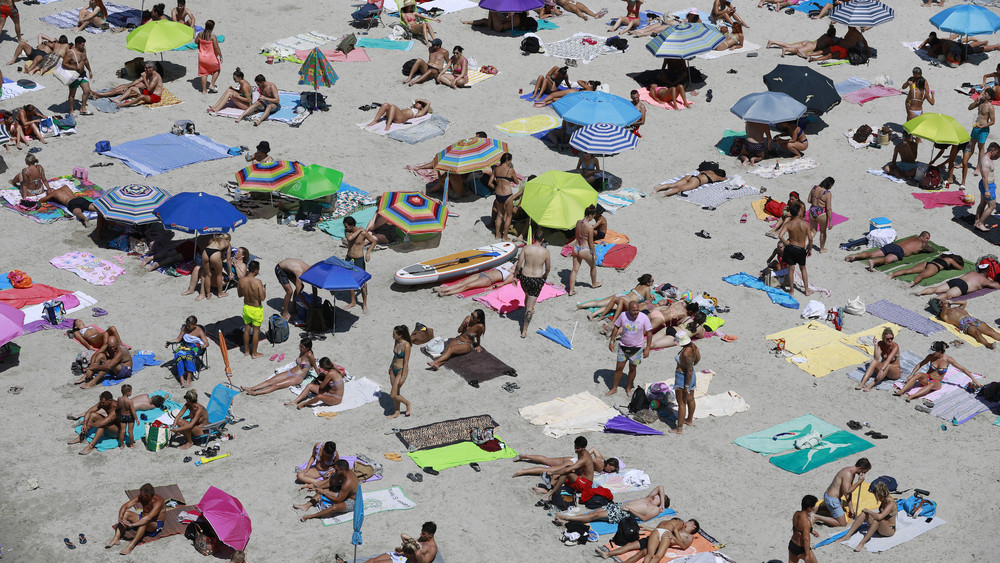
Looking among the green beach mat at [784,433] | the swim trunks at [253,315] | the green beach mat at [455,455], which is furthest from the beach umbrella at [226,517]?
→ the green beach mat at [784,433]

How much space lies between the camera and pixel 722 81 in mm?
29547

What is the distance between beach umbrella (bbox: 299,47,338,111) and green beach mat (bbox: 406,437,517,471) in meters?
12.1

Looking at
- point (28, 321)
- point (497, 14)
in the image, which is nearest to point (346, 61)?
point (497, 14)

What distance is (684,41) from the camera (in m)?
28.3

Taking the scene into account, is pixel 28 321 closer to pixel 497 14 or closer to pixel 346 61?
pixel 346 61

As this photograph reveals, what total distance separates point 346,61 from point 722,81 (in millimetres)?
9551

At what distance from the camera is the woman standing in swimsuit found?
22500 millimetres

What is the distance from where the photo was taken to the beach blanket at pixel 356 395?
17359mm

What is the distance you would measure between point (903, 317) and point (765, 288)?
2.45 metres

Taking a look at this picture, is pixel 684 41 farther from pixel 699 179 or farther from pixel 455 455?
pixel 455 455

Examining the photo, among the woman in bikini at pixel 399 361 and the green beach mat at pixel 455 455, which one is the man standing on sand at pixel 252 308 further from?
the green beach mat at pixel 455 455

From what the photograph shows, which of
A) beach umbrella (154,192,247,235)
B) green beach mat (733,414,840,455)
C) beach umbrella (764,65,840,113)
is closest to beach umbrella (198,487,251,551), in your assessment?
beach umbrella (154,192,247,235)

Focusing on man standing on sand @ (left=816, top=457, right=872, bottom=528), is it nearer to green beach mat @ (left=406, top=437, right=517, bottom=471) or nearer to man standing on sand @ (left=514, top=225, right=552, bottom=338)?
green beach mat @ (left=406, top=437, right=517, bottom=471)

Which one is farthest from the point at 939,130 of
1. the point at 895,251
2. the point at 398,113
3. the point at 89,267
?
the point at 89,267
